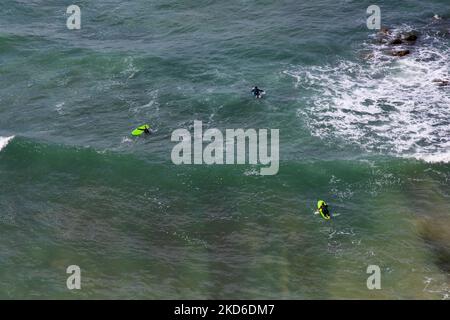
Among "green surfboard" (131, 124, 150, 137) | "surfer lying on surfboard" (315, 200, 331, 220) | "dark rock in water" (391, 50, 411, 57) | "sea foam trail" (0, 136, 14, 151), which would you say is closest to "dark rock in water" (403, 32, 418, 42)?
"dark rock in water" (391, 50, 411, 57)

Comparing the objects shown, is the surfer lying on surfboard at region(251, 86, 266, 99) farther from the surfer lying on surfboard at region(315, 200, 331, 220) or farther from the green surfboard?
the surfer lying on surfboard at region(315, 200, 331, 220)

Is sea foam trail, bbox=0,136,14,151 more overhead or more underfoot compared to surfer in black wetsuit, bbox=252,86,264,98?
more underfoot

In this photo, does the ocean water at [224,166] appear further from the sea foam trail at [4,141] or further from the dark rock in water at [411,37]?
the dark rock in water at [411,37]

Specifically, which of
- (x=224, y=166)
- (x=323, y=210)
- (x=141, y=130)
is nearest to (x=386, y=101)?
(x=323, y=210)

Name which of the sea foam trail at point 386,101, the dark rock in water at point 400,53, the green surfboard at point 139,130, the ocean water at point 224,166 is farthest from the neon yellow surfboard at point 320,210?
the dark rock in water at point 400,53

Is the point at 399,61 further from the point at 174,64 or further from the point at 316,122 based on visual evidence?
the point at 174,64

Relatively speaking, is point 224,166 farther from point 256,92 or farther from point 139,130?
point 256,92
